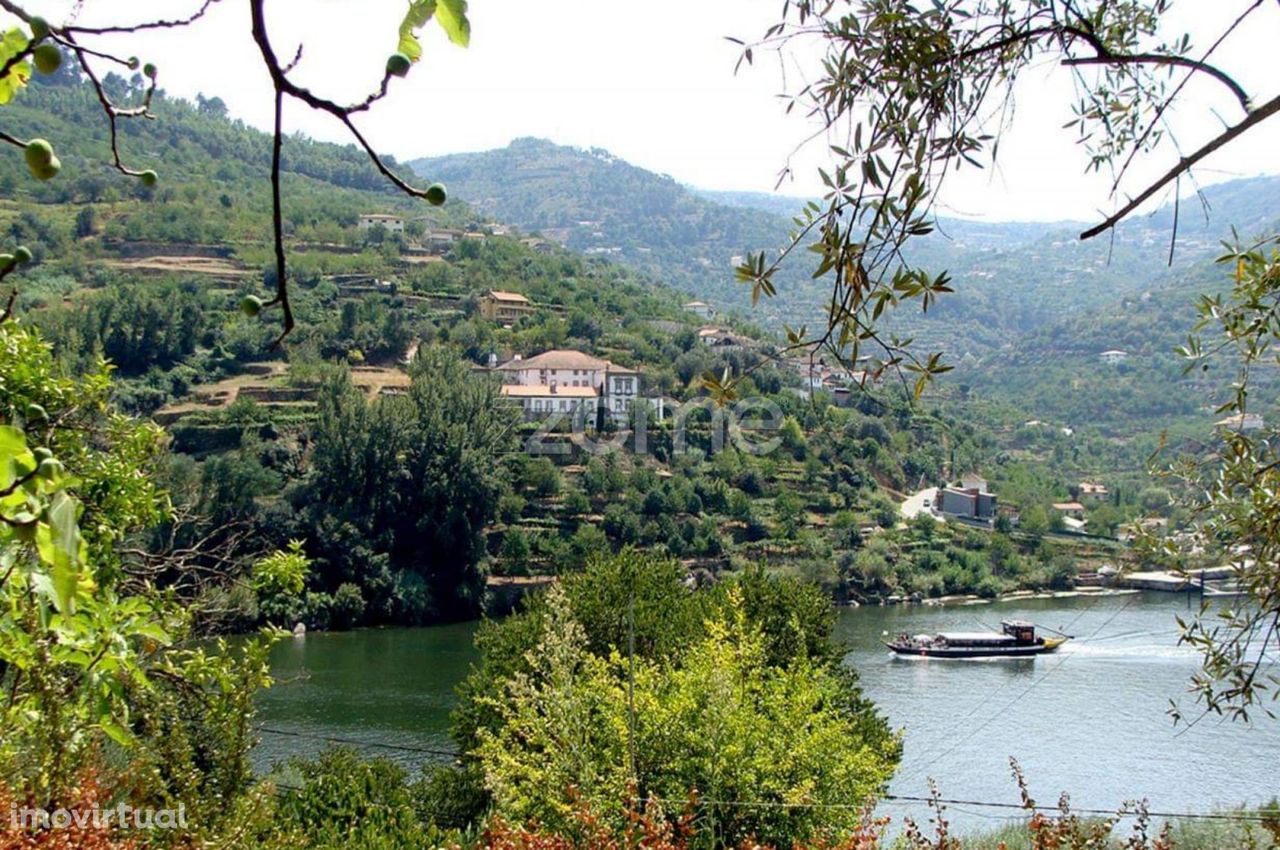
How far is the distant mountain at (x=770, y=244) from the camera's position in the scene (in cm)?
8212

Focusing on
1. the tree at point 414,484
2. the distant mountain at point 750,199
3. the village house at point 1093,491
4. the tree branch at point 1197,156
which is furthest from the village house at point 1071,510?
the distant mountain at point 750,199

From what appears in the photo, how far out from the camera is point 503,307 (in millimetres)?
40969

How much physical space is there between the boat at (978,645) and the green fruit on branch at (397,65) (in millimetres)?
20510

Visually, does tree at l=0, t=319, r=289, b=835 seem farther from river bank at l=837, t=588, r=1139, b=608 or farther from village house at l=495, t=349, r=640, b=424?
village house at l=495, t=349, r=640, b=424

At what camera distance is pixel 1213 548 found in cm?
252

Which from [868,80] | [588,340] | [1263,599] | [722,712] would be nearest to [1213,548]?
[1263,599]

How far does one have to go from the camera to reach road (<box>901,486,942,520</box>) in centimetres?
3284

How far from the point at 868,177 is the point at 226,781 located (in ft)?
11.4

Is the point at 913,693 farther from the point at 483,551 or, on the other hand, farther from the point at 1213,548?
the point at 1213,548

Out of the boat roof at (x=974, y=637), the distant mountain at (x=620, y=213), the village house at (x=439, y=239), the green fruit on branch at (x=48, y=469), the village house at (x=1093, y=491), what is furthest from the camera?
the distant mountain at (x=620, y=213)

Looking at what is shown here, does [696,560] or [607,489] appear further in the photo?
[607,489]

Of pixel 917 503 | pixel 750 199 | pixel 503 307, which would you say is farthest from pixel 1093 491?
pixel 750 199

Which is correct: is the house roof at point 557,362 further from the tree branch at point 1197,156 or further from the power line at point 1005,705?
the tree branch at point 1197,156

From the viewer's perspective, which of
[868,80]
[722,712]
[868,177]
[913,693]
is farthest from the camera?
[913,693]
